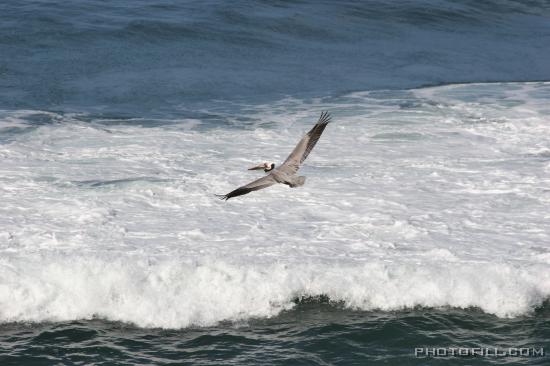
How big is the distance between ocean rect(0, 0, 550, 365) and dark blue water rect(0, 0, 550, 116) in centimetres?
10

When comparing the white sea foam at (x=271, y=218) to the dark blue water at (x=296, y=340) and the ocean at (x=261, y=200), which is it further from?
the dark blue water at (x=296, y=340)

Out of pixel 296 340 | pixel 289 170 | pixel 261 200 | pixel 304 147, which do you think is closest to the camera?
pixel 296 340

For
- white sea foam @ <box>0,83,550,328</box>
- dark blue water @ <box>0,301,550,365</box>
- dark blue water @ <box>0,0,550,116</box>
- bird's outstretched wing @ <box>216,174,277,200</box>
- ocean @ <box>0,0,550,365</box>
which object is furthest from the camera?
dark blue water @ <box>0,0,550,116</box>

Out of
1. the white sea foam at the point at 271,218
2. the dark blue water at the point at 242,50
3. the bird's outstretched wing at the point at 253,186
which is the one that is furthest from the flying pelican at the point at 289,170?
the dark blue water at the point at 242,50

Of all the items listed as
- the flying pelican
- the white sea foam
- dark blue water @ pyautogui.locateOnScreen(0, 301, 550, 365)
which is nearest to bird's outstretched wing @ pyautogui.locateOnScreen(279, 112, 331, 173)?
the flying pelican

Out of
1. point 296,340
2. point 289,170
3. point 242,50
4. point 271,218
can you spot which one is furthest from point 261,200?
point 242,50

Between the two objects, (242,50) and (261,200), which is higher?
(242,50)

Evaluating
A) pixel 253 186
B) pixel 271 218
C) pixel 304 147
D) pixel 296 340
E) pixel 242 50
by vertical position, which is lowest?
pixel 296 340

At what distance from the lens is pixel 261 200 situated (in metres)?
14.4

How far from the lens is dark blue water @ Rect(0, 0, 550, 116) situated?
21266mm

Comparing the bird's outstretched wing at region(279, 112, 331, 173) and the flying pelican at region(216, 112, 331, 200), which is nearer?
the flying pelican at region(216, 112, 331, 200)

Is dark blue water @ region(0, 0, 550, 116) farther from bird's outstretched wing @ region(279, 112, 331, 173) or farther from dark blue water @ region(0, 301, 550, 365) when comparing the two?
dark blue water @ region(0, 301, 550, 365)

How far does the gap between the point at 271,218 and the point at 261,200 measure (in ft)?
3.10

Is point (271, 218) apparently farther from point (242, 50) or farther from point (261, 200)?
point (242, 50)
